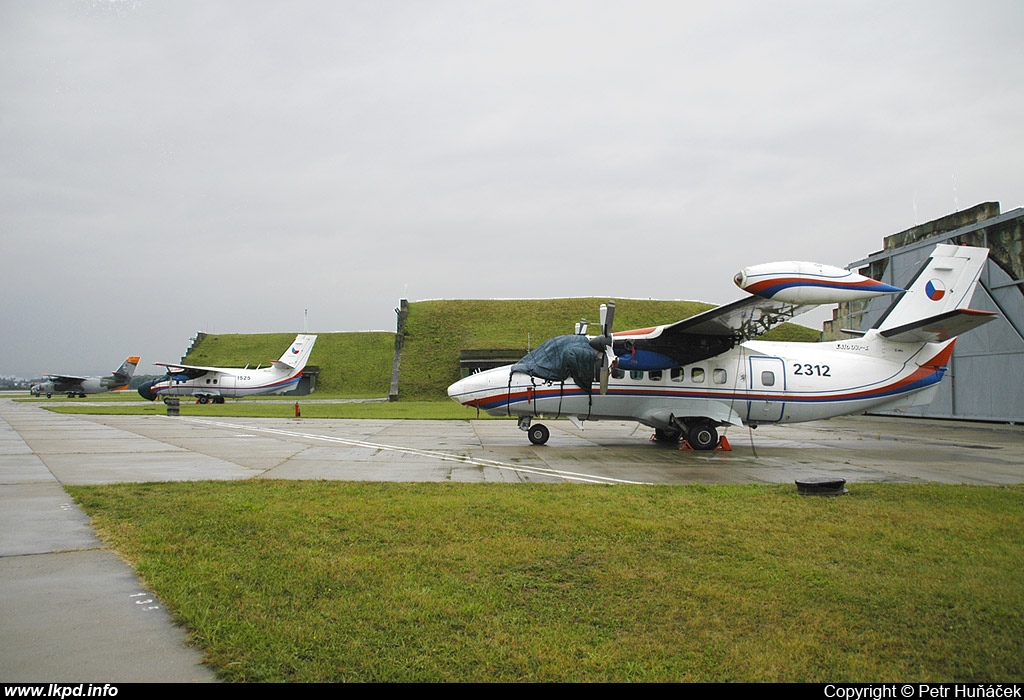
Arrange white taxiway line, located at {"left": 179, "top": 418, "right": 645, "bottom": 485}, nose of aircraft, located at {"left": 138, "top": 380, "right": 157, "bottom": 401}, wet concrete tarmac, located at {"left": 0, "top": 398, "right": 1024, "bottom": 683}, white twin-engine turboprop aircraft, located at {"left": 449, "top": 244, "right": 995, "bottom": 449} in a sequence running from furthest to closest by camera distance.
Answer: nose of aircraft, located at {"left": 138, "top": 380, "right": 157, "bottom": 401} → white twin-engine turboprop aircraft, located at {"left": 449, "top": 244, "right": 995, "bottom": 449} → white taxiway line, located at {"left": 179, "top": 418, "right": 645, "bottom": 485} → wet concrete tarmac, located at {"left": 0, "top": 398, "right": 1024, "bottom": 683}

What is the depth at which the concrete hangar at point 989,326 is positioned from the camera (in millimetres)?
23641

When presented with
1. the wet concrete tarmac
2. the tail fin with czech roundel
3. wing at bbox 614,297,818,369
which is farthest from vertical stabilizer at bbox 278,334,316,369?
the tail fin with czech roundel

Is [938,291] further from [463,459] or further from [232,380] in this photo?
[232,380]

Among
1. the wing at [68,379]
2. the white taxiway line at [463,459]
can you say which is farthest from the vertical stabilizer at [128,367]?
the white taxiway line at [463,459]

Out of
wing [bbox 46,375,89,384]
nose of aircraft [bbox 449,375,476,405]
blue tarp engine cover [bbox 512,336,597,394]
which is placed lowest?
wing [bbox 46,375,89,384]

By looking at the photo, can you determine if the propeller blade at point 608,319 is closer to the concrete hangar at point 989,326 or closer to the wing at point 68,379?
the concrete hangar at point 989,326

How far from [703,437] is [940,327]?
6.89 meters

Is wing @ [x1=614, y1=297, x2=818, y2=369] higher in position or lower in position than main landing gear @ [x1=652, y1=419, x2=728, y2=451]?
higher

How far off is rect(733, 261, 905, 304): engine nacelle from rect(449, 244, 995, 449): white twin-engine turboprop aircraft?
3.37 m

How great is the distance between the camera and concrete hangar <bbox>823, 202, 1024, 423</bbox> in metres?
23.6

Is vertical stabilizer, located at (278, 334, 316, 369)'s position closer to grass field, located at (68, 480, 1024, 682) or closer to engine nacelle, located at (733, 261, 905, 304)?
grass field, located at (68, 480, 1024, 682)

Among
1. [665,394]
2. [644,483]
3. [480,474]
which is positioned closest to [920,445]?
[665,394]

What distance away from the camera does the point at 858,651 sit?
3.79 metres
